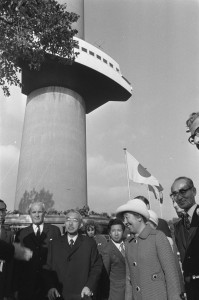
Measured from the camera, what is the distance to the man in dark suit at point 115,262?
19.4ft

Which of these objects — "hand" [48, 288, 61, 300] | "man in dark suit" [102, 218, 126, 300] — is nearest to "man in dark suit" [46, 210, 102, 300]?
"hand" [48, 288, 61, 300]

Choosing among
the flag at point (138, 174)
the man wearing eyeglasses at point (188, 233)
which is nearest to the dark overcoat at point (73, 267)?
the man wearing eyeglasses at point (188, 233)

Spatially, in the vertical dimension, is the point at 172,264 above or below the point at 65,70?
below

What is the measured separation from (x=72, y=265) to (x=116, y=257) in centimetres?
128

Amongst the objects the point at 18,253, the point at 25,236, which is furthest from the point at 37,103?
the point at 18,253

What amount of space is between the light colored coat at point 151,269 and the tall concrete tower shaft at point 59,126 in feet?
69.7

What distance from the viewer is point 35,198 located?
26078mm

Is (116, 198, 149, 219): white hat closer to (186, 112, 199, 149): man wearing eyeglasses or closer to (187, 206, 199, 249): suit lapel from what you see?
(187, 206, 199, 249): suit lapel

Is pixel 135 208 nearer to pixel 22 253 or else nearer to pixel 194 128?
pixel 22 253

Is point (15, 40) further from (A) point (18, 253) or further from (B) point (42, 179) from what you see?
(B) point (42, 179)

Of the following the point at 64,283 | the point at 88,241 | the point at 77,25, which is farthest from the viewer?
the point at 77,25

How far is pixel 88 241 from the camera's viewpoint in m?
5.35

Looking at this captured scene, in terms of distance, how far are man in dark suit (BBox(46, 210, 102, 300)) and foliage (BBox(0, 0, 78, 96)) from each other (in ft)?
27.4

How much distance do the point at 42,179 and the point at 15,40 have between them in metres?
14.9
